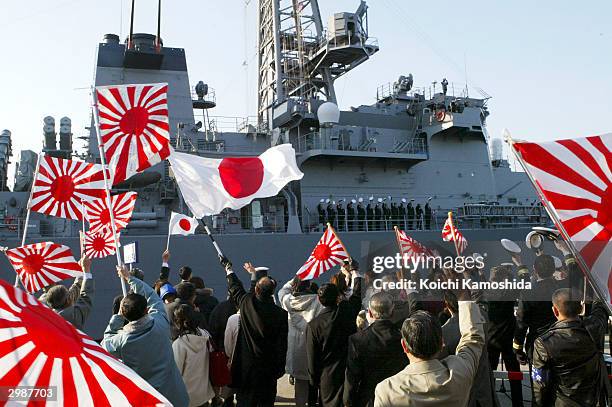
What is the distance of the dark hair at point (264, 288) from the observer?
158 inches

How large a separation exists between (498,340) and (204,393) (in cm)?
263

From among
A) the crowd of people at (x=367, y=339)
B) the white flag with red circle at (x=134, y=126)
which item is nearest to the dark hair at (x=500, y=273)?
the crowd of people at (x=367, y=339)

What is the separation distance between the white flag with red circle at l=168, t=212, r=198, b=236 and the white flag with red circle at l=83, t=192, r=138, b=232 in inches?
24.8

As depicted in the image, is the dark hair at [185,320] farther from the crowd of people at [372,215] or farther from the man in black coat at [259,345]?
the crowd of people at [372,215]

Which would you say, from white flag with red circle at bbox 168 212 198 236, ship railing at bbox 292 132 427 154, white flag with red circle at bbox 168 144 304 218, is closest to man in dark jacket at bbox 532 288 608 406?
white flag with red circle at bbox 168 144 304 218

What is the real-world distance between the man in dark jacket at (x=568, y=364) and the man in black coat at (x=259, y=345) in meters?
1.89

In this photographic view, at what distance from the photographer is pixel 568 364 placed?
9.25 ft

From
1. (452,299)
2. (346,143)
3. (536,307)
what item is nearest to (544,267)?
(536,307)

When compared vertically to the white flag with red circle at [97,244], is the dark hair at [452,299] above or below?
below

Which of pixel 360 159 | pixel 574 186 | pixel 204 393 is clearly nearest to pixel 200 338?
pixel 204 393

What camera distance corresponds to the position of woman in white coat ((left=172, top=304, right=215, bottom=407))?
144 inches

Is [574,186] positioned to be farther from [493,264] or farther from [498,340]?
[498,340]

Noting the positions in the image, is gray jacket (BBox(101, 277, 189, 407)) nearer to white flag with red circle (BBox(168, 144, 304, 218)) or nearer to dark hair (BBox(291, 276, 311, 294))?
dark hair (BBox(291, 276, 311, 294))

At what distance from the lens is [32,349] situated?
1876mm
